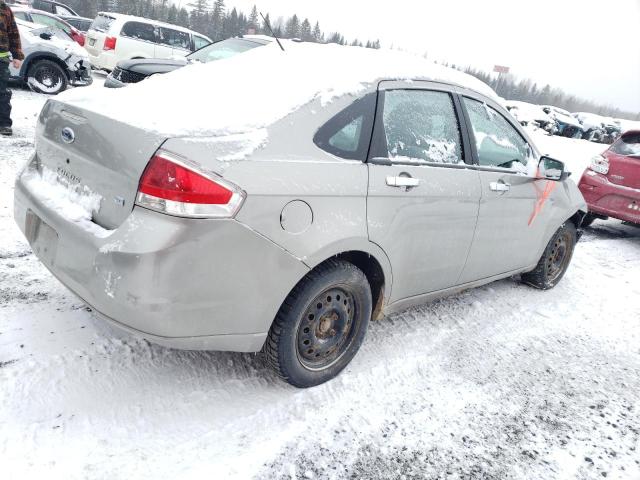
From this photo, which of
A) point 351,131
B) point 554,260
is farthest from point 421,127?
point 554,260

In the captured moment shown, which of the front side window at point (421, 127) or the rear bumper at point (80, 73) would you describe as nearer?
the front side window at point (421, 127)

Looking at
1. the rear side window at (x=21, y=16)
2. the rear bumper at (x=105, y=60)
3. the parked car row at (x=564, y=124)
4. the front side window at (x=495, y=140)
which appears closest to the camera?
the front side window at (x=495, y=140)

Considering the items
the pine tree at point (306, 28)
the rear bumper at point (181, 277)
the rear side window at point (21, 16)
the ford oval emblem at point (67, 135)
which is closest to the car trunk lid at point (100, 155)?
the ford oval emblem at point (67, 135)

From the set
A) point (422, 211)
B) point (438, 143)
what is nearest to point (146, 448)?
point (422, 211)

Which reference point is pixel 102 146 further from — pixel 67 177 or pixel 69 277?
pixel 69 277

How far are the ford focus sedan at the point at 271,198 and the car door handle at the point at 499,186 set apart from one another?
1 centimetres

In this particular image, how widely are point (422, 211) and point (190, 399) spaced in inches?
62.8

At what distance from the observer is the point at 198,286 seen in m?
2.02

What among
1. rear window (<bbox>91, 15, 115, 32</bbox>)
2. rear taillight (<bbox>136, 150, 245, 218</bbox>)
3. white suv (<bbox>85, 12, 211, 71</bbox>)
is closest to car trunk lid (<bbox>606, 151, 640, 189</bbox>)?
rear taillight (<bbox>136, 150, 245, 218</bbox>)

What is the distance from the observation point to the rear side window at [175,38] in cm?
1370

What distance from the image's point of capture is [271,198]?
6.90 ft

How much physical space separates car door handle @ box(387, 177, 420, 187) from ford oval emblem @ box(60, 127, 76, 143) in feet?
5.14

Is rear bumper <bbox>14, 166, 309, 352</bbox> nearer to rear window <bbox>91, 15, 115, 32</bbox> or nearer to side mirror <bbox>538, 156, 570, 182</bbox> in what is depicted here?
side mirror <bbox>538, 156, 570, 182</bbox>

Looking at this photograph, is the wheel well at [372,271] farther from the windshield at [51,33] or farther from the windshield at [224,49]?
the windshield at [51,33]
